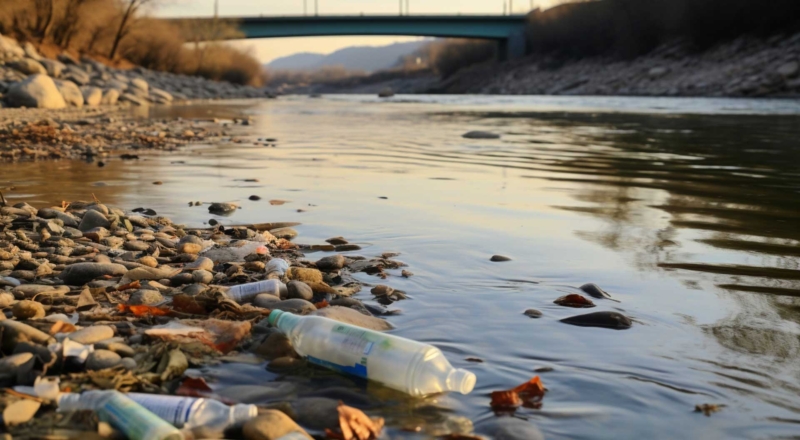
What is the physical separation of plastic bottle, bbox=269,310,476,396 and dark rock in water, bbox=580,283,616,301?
128 centimetres

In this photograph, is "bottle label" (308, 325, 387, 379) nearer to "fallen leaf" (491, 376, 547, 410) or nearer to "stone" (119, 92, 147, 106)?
"fallen leaf" (491, 376, 547, 410)

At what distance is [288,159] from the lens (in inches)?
381

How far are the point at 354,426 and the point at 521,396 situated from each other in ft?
1.92

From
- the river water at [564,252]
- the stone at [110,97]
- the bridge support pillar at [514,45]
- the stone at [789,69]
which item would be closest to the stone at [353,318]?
the river water at [564,252]

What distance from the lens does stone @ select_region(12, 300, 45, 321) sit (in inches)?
→ 109

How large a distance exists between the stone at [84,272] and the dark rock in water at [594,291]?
7.02 feet

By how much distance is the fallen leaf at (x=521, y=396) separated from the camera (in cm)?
231

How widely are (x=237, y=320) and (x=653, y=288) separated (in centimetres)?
191

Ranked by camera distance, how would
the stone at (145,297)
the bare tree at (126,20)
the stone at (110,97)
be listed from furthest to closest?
the bare tree at (126,20)
the stone at (110,97)
the stone at (145,297)

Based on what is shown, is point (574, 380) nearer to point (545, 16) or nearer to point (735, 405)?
point (735, 405)

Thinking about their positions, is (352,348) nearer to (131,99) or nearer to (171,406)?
(171,406)

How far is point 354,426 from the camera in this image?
2049 mm

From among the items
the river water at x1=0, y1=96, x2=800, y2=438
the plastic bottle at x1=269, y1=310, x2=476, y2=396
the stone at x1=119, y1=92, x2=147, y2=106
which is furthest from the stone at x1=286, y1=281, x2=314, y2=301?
the stone at x1=119, y1=92, x2=147, y2=106

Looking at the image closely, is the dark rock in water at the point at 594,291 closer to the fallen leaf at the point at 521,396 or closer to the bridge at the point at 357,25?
the fallen leaf at the point at 521,396
